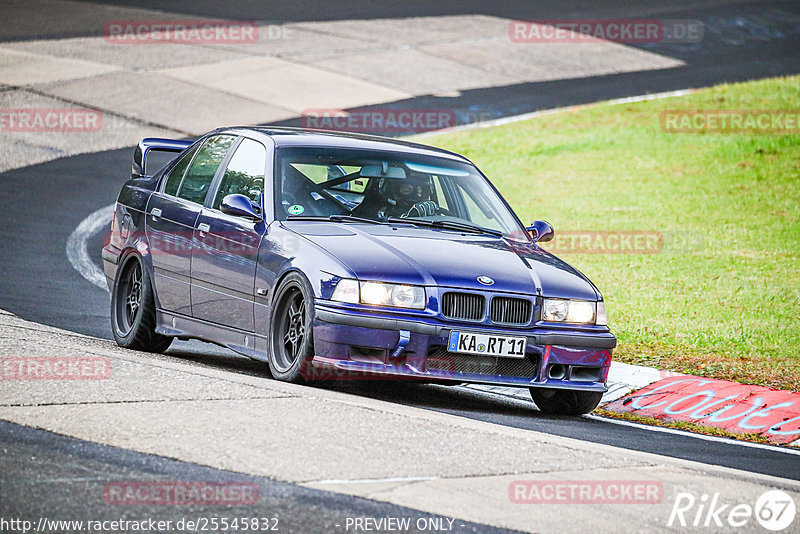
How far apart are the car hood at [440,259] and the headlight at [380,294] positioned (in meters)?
0.05

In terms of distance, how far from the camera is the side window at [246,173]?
29.3 feet

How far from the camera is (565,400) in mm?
8609

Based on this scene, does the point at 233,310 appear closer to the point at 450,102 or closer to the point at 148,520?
the point at 148,520

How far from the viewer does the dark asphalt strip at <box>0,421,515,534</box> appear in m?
4.96

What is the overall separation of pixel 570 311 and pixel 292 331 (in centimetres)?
A: 170

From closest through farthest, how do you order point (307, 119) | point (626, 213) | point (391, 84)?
point (626, 213), point (307, 119), point (391, 84)

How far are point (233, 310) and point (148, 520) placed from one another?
383cm

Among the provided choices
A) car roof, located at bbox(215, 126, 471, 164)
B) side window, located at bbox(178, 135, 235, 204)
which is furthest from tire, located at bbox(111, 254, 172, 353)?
car roof, located at bbox(215, 126, 471, 164)

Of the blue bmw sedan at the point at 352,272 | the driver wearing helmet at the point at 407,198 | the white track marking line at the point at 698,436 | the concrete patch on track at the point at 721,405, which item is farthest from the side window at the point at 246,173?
the concrete patch on track at the point at 721,405

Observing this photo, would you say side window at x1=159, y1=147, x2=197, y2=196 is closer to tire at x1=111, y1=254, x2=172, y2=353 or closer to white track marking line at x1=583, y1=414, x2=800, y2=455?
tire at x1=111, y1=254, x2=172, y2=353

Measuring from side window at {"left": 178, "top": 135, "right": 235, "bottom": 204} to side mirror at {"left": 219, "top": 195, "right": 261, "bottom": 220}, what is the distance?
33.3 inches

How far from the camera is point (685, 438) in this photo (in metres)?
8.18

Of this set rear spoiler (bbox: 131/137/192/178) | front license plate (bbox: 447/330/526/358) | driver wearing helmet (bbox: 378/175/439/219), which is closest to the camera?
front license plate (bbox: 447/330/526/358)

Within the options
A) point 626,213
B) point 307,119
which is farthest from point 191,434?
point 307,119
